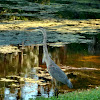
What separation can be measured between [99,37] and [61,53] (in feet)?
13.2

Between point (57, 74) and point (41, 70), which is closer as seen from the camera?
point (57, 74)

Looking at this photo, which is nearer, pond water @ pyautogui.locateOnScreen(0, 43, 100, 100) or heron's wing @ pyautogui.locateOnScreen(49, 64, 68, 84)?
heron's wing @ pyautogui.locateOnScreen(49, 64, 68, 84)

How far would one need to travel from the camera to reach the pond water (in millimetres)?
7902

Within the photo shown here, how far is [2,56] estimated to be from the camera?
10.7 meters

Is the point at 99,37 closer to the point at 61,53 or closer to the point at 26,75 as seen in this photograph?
the point at 61,53

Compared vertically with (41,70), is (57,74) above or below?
above

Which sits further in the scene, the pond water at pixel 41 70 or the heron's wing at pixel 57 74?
the pond water at pixel 41 70

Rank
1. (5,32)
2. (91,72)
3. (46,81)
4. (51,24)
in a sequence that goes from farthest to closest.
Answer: (51,24)
(5,32)
(91,72)
(46,81)

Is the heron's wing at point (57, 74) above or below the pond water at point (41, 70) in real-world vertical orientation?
above

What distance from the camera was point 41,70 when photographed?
964 centimetres

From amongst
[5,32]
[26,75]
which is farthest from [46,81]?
[5,32]

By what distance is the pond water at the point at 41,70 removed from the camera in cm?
790

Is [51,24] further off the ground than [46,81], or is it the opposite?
[51,24]

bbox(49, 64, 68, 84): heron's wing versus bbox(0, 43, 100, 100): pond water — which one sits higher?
bbox(49, 64, 68, 84): heron's wing
